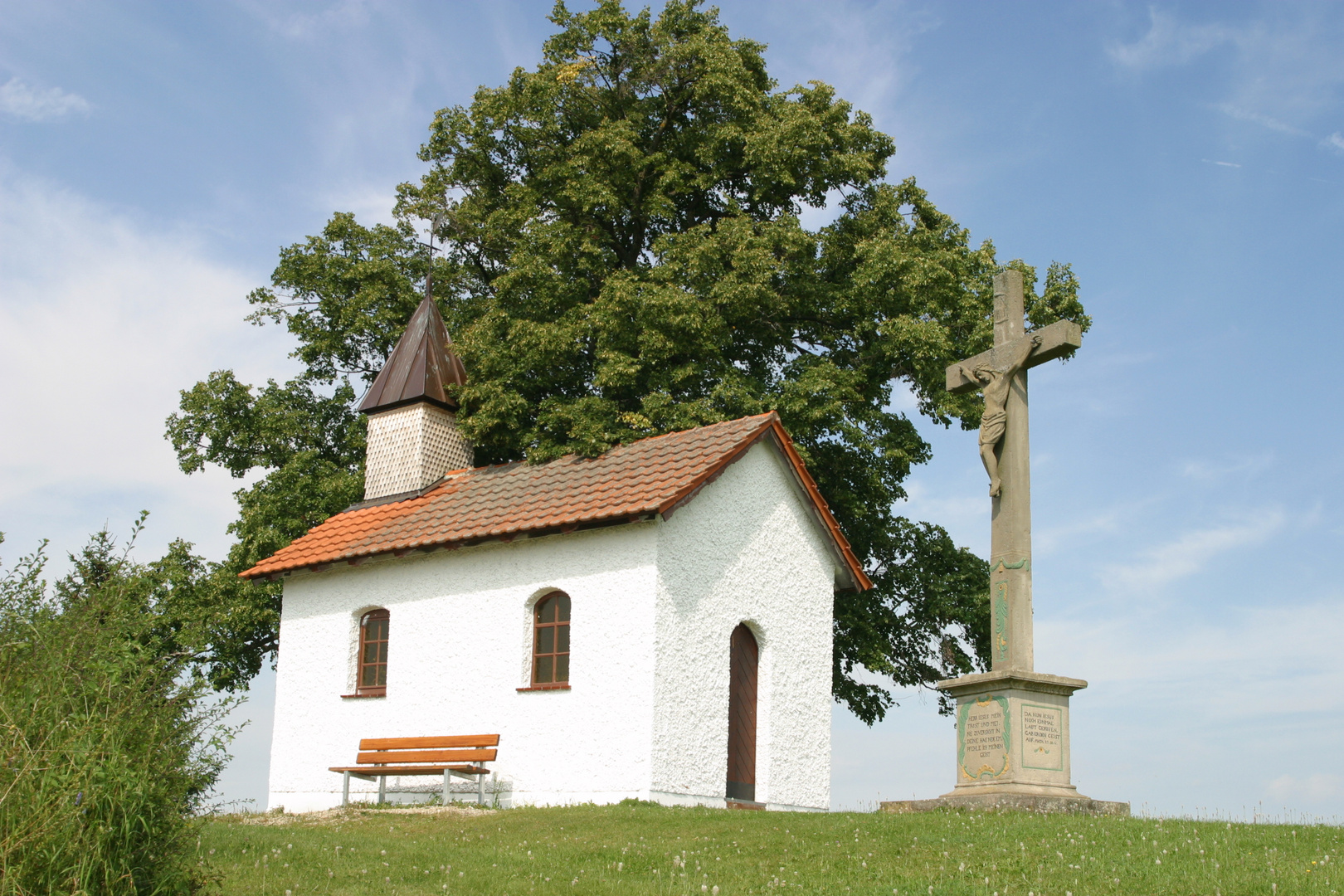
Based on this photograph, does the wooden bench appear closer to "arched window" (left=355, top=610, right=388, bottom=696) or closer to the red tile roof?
"arched window" (left=355, top=610, right=388, bottom=696)

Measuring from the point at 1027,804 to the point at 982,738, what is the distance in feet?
3.02

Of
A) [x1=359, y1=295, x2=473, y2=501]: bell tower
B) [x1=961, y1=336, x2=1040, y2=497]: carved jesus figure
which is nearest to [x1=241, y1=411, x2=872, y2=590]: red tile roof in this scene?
[x1=359, y1=295, x2=473, y2=501]: bell tower

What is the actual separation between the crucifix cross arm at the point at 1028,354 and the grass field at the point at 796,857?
16.7 ft

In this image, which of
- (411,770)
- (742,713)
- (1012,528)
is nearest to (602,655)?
(742,713)

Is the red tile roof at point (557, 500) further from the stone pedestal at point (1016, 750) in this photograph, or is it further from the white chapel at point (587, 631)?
the stone pedestal at point (1016, 750)

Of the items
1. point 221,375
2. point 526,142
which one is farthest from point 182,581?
point 526,142

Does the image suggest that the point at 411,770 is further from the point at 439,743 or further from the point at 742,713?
the point at 742,713

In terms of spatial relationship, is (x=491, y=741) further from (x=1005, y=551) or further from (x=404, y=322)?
(x=404, y=322)

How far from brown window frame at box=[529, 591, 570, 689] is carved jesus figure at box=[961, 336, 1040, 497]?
239 inches

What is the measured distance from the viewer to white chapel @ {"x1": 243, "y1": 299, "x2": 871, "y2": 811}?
600 inches

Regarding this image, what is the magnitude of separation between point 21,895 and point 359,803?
983cm

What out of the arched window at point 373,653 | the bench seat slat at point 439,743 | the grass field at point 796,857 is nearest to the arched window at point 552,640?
the bench seat slat at point 439,743

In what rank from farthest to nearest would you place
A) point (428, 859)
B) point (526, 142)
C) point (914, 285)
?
point (526, 142) < point (914, 285) < point (428, 859)

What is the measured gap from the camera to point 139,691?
7117 mm
